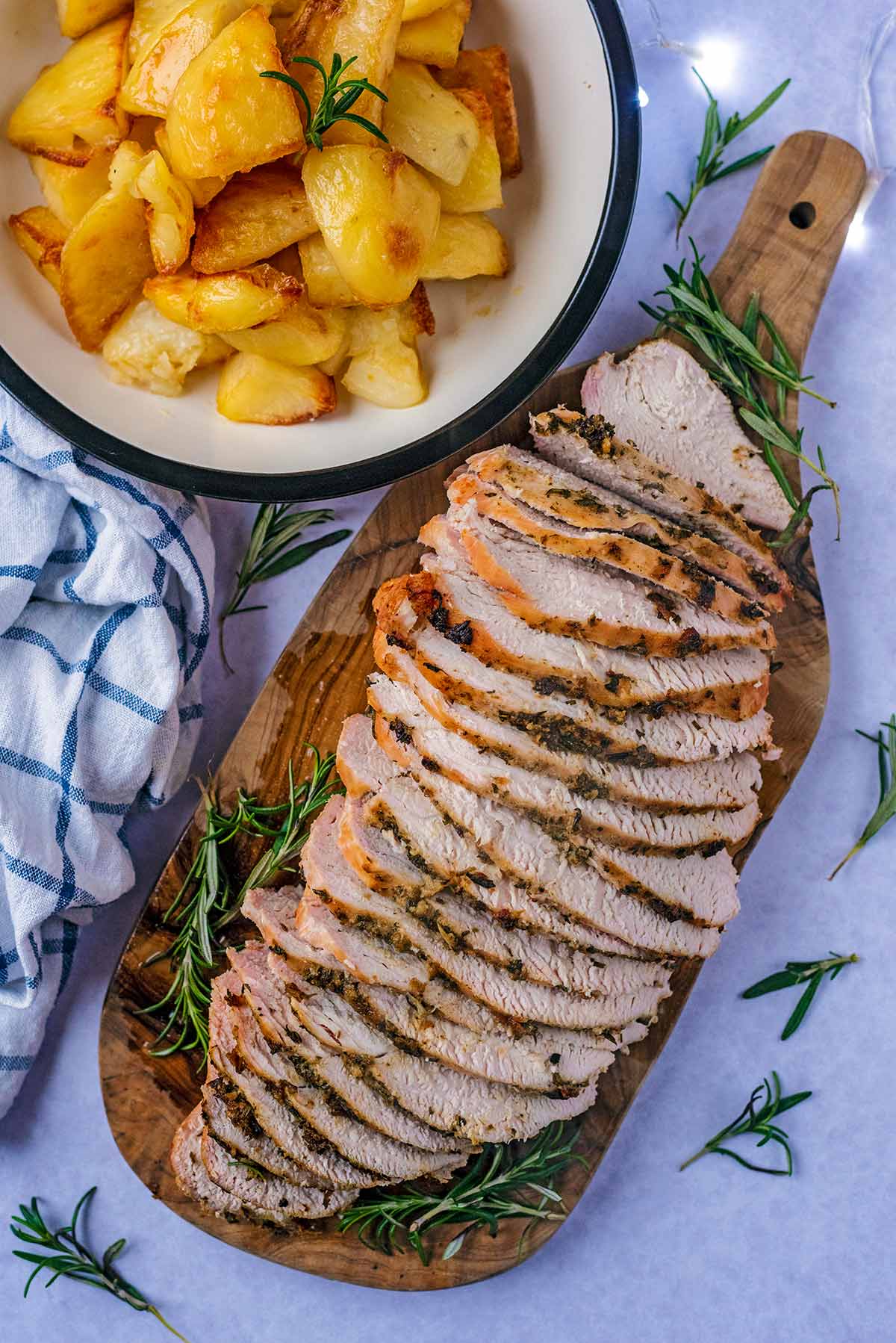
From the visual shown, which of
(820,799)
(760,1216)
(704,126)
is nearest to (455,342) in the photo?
(704,126)

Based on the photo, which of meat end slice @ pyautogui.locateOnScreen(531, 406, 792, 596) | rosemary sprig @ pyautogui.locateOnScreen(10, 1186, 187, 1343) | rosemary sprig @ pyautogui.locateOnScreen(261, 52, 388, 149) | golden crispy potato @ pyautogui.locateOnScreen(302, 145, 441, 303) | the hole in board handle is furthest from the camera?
rosemary sprig @ pyautogui.locateOnScreen(10, 1186, 187, 1343)

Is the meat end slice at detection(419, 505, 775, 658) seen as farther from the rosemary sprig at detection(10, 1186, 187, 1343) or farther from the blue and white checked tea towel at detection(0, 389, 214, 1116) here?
the rosemary sprig at detection(10, 1186, 187, 1343)

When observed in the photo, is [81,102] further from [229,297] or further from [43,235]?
[229,297]

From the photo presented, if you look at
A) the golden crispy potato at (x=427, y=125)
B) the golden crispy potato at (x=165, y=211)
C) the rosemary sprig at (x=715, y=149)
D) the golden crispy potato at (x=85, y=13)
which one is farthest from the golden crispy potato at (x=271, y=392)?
the rosemary sprig at (x=715, y=149)

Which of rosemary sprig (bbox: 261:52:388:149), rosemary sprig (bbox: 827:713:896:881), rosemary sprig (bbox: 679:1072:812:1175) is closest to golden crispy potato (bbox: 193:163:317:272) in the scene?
rosemary sprig (bbox: 261:52:388:149)

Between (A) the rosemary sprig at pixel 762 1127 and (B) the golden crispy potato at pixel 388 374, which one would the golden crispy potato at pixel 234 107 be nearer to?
(B) the golden crispy potato at pixel 388 374

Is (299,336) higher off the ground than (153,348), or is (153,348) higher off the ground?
(299,336)

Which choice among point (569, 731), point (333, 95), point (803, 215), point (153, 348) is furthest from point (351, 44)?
point (569, 731)
